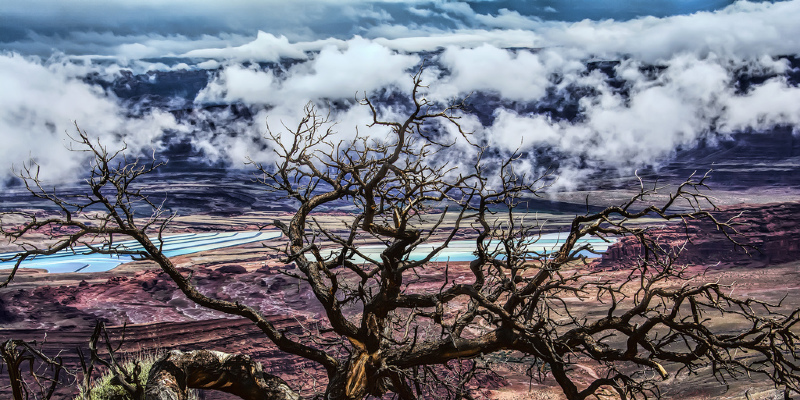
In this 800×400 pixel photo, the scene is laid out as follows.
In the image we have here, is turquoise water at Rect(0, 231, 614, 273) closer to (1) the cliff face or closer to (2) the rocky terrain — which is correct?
(2) the rocky terrain

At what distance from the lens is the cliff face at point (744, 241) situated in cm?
1218

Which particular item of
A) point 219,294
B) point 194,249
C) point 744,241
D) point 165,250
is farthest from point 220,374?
point 744,241

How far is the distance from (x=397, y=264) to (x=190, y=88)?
12.5 metres

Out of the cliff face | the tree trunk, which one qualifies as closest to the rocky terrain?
the cliff face

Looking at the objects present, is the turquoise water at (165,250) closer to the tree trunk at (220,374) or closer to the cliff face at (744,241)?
the cliff face at (744,241)

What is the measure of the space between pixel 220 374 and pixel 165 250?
1088cm

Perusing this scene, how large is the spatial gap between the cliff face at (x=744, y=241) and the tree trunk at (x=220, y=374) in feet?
34.0

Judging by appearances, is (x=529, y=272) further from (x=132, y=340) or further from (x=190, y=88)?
(x=190, y=88)

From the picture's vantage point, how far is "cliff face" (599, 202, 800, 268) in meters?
12.2

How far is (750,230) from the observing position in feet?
40.8

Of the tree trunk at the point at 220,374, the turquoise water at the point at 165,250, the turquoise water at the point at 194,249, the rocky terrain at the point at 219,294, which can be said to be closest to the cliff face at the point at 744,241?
the rocky terrain at the point at 219,294

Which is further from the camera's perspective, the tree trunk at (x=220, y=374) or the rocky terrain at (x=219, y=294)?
the rocky terrain at (x=219, y=294)

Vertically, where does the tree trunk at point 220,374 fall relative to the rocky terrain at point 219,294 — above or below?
above

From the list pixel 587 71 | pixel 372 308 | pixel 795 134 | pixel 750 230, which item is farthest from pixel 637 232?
pixel 795 134
